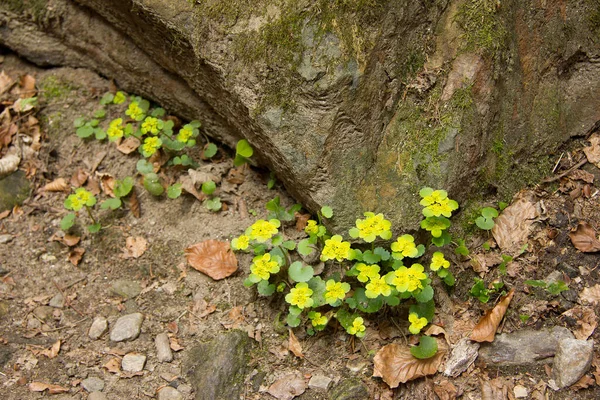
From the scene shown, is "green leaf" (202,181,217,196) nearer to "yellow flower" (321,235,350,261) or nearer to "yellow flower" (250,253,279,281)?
"yellow flower" (250,253,279,281)

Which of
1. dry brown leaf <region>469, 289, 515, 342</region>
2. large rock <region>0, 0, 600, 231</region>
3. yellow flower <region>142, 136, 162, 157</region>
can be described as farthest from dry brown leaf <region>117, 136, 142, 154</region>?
dry brown leaf <region>469, 289, 515, 342</region>

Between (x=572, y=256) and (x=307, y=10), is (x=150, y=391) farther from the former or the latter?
(x=572, y=256)

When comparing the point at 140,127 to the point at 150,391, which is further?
the point at 140,127

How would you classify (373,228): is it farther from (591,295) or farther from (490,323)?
(591,295)

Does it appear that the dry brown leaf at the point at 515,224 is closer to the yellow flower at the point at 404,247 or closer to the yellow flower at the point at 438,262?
the yellow flower at the point at 438,262

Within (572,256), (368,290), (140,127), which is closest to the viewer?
(368,290)

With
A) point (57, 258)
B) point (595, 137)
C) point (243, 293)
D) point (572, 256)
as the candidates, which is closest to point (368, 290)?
point (243, 293)

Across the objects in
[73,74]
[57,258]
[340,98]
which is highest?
[340,98]

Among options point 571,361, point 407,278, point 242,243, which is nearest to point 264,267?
point 242,243
